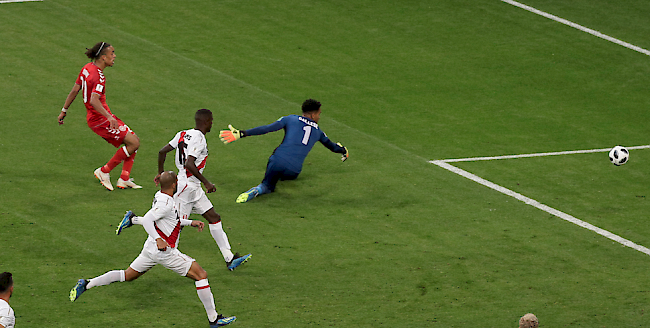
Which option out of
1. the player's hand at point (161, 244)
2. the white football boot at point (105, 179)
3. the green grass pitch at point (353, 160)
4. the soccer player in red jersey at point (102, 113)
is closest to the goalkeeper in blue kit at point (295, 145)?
the green grass pitch at point (353, 160)

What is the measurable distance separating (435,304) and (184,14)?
18515 mm

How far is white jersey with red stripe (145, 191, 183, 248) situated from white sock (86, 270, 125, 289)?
655mm

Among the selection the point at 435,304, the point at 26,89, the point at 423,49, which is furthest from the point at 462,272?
the point at 423,49

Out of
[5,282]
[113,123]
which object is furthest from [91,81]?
[5,282]

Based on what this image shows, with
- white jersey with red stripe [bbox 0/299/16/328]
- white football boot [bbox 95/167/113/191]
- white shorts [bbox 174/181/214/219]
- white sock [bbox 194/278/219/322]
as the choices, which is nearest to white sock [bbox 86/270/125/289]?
white sock [bbox 194/278/219/322]

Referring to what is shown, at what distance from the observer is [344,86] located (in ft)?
77.2

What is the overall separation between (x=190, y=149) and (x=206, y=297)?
2.65m

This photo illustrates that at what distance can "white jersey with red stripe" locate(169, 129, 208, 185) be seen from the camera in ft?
43.0

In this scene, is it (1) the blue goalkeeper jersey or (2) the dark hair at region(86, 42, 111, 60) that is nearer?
(2) the dark hair at region(86, 42, 111, 60)

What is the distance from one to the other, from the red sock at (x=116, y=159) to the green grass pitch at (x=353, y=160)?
445 mm

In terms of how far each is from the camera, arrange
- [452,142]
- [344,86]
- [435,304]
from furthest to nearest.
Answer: [344,86]
[452,142]
[435,304]

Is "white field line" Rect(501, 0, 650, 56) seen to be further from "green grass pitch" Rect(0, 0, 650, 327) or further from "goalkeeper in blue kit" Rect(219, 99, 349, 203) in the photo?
"goalkeeper in blue kit" Rect(219, 99, 349, 203)

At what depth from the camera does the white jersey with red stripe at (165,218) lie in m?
11.1

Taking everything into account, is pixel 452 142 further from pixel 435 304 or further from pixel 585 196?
pixel 435 304
